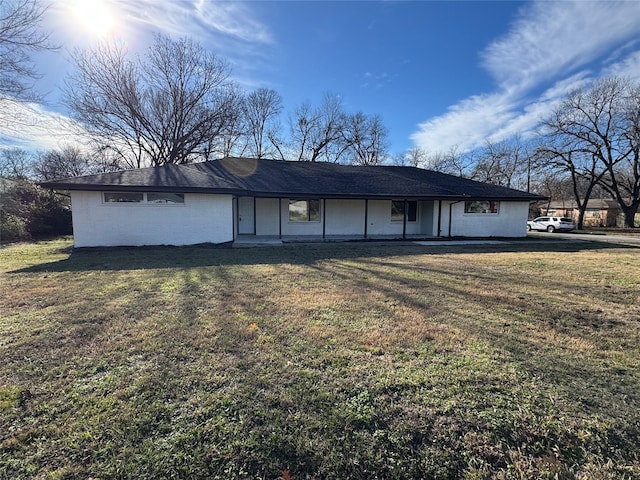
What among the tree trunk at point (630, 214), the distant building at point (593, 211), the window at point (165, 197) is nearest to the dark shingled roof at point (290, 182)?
the window at point (165, 197)

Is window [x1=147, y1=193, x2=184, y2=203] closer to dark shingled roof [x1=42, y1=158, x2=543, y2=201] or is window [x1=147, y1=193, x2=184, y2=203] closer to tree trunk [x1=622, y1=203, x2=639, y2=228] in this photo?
dark shingled roof [x1=42, y1=158, x2=543, y2=201]

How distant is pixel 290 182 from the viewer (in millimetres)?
15023

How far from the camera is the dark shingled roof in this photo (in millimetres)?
11289

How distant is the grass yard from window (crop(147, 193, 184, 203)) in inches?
251

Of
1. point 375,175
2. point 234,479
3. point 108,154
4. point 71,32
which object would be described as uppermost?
point 71,32

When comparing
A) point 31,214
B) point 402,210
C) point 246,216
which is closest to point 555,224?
point 402,210

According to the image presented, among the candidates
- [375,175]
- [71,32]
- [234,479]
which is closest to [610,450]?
[234,479]

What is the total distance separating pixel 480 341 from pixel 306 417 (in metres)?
2.27

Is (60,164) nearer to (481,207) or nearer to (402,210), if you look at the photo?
(402,210)

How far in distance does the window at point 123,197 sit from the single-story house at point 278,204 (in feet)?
0.12

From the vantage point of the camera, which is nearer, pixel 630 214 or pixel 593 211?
pixel 630 214

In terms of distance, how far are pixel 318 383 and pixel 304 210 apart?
42.7ft

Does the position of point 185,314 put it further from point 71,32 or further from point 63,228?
point 63,228

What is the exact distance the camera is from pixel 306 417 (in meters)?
2.20
